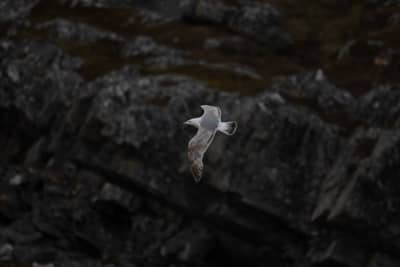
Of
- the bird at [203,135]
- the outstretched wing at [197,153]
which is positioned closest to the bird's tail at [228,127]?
the bird at [203,135]

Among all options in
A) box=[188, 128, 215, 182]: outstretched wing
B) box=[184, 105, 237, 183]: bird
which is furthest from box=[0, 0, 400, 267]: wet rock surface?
box=[188, 128, 215, 182]: outstretched wing

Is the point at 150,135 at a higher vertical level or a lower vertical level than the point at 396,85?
lower

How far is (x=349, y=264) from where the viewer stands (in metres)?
42.6

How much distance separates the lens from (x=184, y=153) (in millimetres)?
47344

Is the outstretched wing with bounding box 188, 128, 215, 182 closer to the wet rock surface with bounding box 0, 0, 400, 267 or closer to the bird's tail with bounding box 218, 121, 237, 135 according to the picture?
the bird's tail with bounding box 218, 121, 237, 135

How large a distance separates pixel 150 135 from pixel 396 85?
14311 millimetres

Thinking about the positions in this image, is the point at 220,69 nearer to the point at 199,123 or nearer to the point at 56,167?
the point at 56,167

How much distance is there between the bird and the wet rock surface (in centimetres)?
1690

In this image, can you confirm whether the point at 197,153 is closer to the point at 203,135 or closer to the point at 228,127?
the point at 203,135

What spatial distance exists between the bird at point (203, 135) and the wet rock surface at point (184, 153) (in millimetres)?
16902

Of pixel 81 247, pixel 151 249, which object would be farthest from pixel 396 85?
pixel 81 247

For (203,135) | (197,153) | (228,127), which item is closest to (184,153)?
(228,127)

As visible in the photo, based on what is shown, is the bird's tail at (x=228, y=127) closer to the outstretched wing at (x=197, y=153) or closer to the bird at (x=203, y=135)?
the bird at (x=203, y=135)

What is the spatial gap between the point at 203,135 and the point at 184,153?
21.7 m
